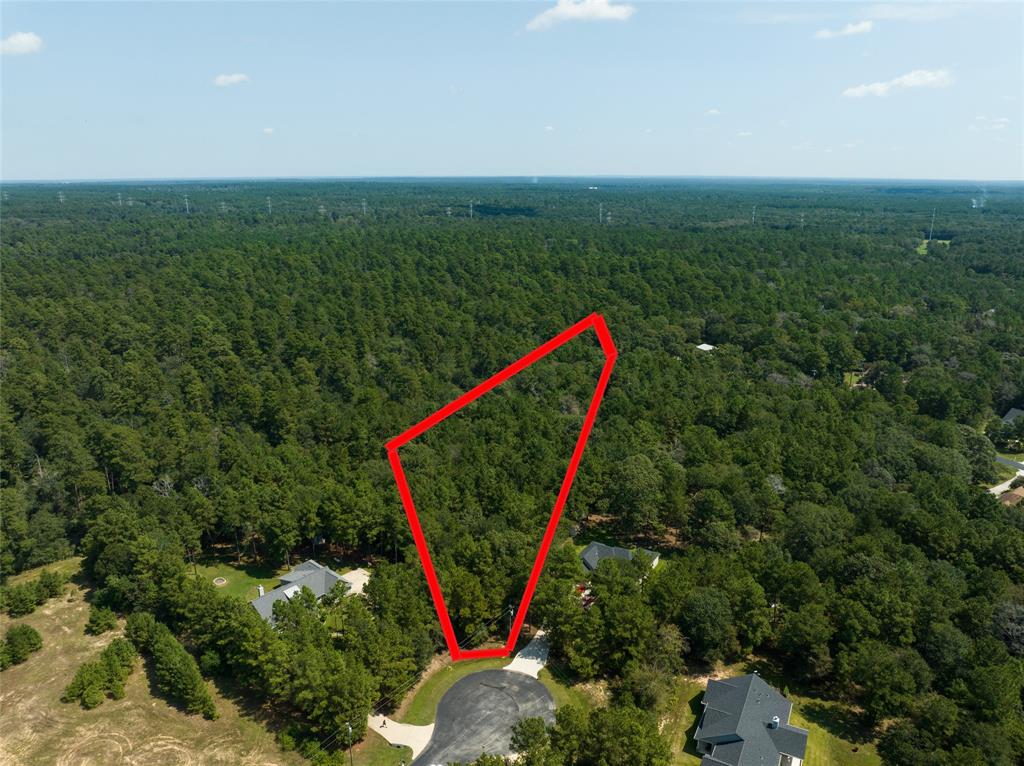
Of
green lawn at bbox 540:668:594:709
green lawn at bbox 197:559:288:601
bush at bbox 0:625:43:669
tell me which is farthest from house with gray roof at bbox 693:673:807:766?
bush at bbox 0:625:43:669

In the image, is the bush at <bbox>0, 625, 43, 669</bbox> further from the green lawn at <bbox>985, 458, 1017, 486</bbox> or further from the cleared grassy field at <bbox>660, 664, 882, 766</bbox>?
the green lawn at <bbox>985, 458, 1017, 486</bbox>

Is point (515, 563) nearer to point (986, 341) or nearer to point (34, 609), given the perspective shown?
point (34, 609)

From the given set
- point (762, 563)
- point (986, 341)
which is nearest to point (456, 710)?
point (762, 563)

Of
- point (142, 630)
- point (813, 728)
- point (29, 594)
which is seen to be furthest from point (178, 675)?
point (813, 728)

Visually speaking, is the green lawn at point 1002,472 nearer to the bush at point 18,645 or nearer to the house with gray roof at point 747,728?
the house with gray roof at point 747,728

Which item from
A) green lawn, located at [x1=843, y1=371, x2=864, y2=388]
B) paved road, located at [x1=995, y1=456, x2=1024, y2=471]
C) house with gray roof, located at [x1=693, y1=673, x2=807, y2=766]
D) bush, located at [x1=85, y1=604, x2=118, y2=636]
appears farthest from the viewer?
green lawn, located at [x1=843, y1=371, x2=864, y2=388]
